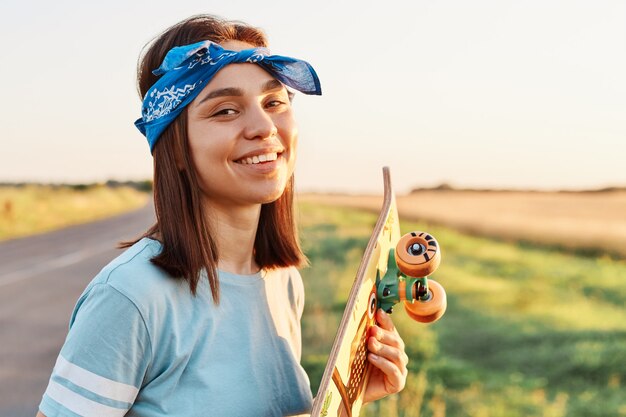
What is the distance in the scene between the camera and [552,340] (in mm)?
7480

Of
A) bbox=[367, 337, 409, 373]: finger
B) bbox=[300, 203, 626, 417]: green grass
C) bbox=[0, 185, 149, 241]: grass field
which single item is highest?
bbox=[367, 337, 409, 373]: finger

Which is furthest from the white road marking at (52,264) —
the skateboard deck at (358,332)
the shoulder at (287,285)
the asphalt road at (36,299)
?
the skateboard deck at (358,332)

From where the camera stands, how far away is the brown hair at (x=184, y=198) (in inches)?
78.2

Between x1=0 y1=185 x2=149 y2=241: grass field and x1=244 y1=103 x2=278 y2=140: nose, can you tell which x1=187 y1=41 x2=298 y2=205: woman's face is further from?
x1=0 y1=185 x2=149 y2=241: grass field

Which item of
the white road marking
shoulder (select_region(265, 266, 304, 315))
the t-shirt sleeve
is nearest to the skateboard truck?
shoulder (select_region(265, 266, 304, 315))

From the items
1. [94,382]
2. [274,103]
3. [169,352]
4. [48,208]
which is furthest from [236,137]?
[48,208]

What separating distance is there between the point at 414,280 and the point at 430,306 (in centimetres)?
9

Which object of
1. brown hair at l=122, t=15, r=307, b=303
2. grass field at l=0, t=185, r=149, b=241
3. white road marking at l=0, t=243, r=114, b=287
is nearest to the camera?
brown hair at l=122, t=15, r=307, b=303

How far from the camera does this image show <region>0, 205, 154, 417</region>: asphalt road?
6.12 m

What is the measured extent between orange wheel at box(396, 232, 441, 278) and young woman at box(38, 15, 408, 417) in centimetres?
18

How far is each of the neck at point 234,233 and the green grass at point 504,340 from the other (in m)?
0.51

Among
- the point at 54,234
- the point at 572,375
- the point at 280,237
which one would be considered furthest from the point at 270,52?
the point at 54,234

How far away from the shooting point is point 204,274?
6.61ft

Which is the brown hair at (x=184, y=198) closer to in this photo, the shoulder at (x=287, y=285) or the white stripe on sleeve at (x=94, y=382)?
the shoulder at (x=287, y=285)
